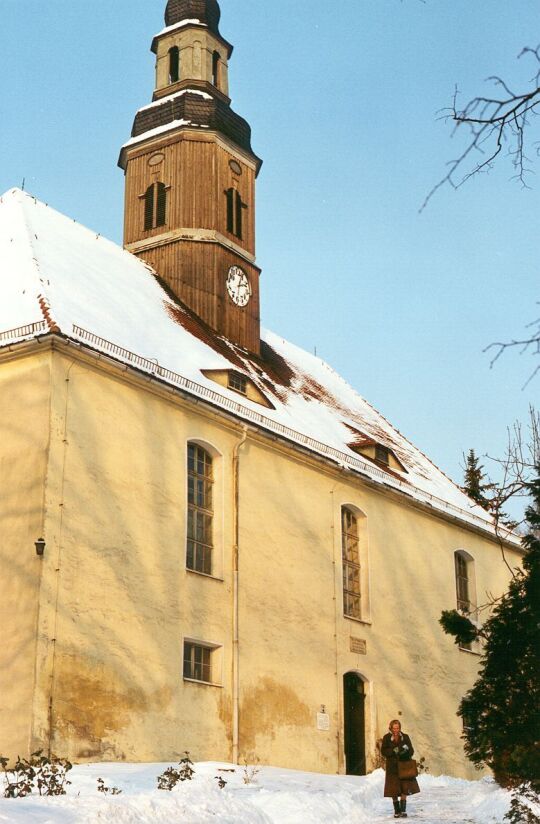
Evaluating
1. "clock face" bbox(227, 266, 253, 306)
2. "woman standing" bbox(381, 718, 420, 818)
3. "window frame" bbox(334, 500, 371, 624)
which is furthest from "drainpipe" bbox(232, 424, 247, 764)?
"clock face" bbox(227, 266, 253, 306)

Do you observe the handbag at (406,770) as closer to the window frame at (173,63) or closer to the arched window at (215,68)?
the arched window at (215,68)

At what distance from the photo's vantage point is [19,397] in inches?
744

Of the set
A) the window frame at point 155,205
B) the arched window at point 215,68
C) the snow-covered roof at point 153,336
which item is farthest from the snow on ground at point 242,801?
the arched window at point 215,68

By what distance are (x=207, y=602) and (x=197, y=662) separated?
1054mm

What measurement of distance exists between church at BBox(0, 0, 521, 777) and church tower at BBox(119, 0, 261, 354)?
58 millimetres

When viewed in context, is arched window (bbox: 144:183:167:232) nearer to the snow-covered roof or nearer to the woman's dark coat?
the snow-covered roof

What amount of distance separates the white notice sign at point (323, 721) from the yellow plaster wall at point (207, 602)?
0.49ft

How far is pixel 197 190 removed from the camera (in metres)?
28.2

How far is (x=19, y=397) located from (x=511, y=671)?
32.9 feet

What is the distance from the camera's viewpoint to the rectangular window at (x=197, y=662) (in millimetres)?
19938

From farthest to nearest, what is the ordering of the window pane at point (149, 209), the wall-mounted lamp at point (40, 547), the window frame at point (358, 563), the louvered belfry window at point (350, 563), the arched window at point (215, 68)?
the arched window at point (215, 68) → the window pane at point (149, 209) → the louvered belfry window at point (350, 563) → the window frame at point (358, 563) → the wall-mounted lamp at point (40, 547)

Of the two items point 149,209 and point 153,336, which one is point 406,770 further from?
point 149,209

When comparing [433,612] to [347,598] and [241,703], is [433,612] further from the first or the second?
[241,703]

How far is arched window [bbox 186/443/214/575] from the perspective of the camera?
21.0m
